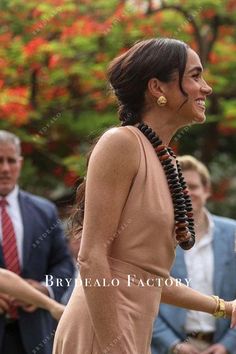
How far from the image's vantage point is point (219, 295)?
6.03m

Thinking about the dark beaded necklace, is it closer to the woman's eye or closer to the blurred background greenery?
the woman's eye

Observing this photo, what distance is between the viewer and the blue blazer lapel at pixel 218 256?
6.04m

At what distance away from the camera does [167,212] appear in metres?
3.32

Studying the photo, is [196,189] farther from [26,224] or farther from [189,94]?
[189,94]

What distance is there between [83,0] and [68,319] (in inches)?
278

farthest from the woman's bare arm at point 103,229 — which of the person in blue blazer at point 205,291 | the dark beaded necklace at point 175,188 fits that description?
the person in blue blazer at point 205,291

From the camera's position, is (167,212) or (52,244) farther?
(52,244)

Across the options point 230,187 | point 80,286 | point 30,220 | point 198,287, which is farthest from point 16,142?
point 230,187

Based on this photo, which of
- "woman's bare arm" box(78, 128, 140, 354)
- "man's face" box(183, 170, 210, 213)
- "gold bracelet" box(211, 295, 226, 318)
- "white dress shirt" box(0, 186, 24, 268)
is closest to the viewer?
"woman's bare arm" box(78, 128, 140, 354)

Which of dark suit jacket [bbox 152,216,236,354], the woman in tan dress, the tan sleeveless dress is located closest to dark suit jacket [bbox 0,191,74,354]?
dark suit jacket [bbox 152,216,236,354]

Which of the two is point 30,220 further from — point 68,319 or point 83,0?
point 83,0

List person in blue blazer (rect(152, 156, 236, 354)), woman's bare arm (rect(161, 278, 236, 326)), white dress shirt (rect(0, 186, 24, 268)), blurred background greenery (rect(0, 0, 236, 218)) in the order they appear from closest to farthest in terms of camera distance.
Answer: woman's bare arm (rect(161, 278, 236, 326)) → person in blue blazer (rect(152, 156, 236, 354)) → white dress shirt (rect(0, 186, 24, 268)) → blurred background greenery (rect(0, 0, 236, 218))

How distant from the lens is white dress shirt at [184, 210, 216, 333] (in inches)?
236

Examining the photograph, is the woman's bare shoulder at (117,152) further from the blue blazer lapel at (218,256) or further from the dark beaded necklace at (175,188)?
the blue blazer lapel at (218,256)
